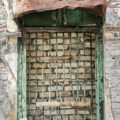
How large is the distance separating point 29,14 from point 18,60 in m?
0.76

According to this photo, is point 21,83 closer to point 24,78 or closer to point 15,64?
point 24,78

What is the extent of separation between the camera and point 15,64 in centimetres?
445

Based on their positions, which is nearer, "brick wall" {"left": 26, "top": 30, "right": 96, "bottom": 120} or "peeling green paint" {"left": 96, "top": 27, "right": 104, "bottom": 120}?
"peeling green paint" {"left": 96, "top": 27, "right": 104, "bottom": 120}

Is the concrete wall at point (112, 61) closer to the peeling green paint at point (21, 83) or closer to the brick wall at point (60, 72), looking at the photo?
the brick wall at point (60, 72)

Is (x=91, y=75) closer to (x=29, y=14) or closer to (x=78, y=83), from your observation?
(x=78, y=83)

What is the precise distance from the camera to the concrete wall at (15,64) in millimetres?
4410

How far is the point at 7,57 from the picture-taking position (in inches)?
175

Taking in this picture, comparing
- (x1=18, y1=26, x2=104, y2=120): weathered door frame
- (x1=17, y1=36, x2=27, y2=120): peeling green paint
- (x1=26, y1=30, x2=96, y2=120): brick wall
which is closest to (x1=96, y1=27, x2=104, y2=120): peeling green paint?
(x1=18, y1=26, x2=104, y2=120): weathered door frame

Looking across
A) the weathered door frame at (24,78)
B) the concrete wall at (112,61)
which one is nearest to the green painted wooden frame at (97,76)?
the weathered door frame at (24,78)

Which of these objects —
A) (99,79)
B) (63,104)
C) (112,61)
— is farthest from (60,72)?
(112,61)

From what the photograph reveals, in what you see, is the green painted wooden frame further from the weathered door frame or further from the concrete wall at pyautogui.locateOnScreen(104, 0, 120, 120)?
the concrete wall at pyautogui.locateOnScreen(104, 0, 120, 120)

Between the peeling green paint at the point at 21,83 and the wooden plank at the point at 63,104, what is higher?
the peeling green paint at the point at 21,83

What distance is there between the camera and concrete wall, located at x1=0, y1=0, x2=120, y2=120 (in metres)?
4.41

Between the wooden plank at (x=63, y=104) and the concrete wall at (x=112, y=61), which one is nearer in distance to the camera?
the concrete wall at (x=112, y=61)
